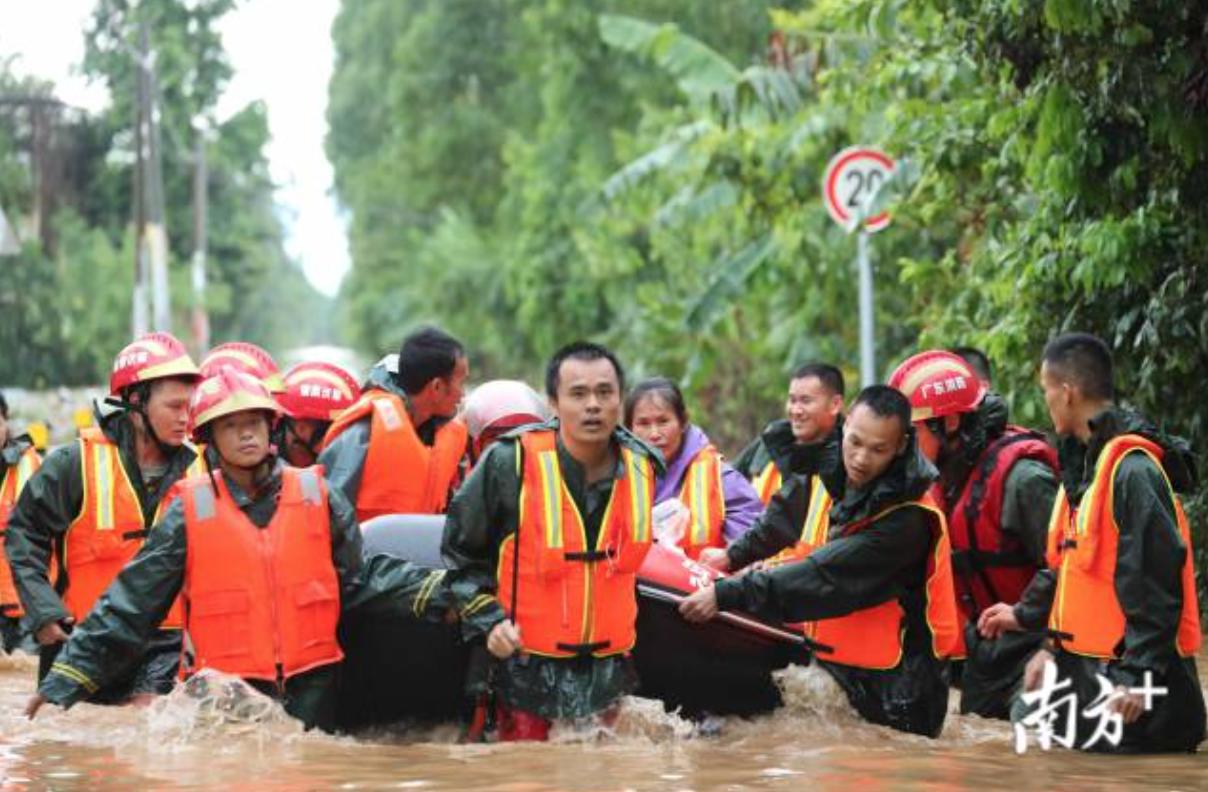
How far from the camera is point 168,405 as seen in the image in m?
8.36

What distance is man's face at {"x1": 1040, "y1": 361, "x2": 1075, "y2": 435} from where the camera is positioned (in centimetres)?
758

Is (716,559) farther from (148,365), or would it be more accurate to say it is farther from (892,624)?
(148,365)

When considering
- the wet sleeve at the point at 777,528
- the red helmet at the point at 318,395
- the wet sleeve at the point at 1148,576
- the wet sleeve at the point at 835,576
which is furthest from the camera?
the red helmet at the point at 318,395

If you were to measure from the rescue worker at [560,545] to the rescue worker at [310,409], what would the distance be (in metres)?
2.84

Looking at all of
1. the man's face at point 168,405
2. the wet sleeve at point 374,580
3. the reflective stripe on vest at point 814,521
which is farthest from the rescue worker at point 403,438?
the reflective stripe on vest at point 814,521

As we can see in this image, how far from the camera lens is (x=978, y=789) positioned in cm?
695

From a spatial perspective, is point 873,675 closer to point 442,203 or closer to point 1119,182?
point 1119,182

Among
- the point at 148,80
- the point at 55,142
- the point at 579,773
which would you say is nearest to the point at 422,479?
the point at 579,773

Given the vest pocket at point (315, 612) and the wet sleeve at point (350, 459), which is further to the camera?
the wet sleeve at point (350, 459)

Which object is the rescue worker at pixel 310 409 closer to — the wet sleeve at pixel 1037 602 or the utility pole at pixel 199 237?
the wet sleeve at pixel 1037 602

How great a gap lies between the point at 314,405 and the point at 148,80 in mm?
28263

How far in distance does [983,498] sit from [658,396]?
1818mm

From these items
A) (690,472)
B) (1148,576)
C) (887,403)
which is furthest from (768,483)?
(1148,576)

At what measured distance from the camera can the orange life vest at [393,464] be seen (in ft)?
30.3
